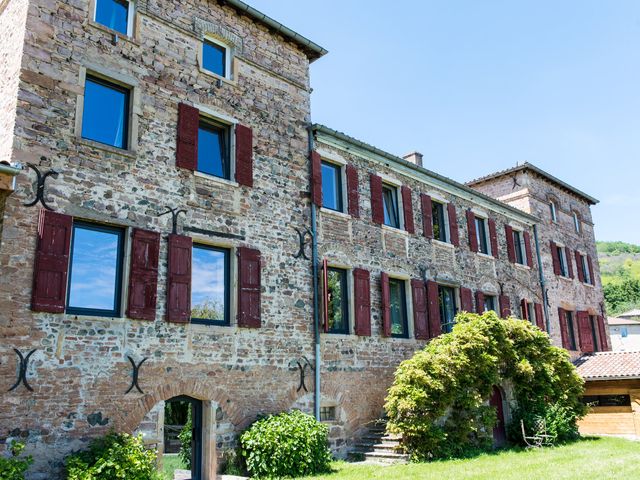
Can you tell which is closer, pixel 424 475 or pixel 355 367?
pixel 424 475

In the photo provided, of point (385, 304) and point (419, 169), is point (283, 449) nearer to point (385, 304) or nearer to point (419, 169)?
point (385, 304)

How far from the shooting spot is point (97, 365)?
9125 millimetres

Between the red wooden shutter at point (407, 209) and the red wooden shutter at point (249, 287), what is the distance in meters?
5.87

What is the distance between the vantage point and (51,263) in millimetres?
8844

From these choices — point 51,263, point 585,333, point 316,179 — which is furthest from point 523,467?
point 585,333

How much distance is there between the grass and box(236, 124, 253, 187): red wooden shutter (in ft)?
20.2

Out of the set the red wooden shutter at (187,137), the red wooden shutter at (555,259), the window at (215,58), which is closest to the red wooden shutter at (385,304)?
the red wooden shutter at (187,137)

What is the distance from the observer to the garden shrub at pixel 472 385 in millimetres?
12258

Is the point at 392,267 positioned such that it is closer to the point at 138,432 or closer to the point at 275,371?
the point at 275,371

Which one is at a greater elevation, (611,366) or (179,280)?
(179,280)

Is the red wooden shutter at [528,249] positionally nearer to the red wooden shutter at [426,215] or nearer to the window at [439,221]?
the window at [439,221]

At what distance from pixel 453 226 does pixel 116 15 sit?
11.6 meters

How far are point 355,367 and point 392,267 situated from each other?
124 inches

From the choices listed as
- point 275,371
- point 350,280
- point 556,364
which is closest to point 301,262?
point 350,280
